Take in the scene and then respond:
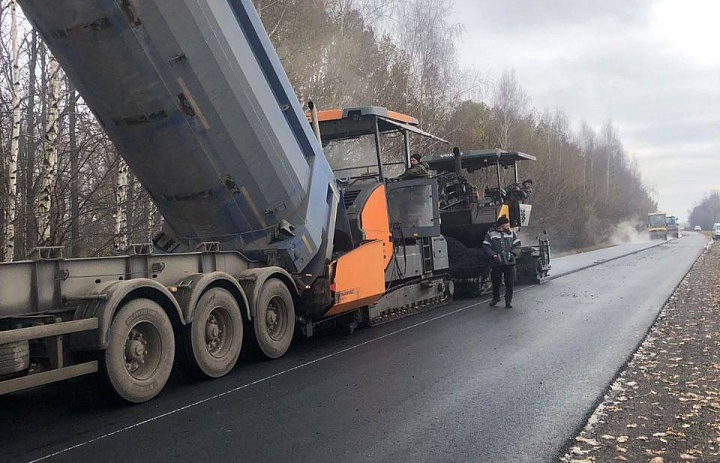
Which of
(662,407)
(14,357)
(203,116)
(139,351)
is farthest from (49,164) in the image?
(662,407)

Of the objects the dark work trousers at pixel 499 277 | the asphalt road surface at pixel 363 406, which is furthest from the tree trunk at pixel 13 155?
the dark work trousers at pixel 499 277

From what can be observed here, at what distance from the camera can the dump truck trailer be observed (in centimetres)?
488

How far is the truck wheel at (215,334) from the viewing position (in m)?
5.88

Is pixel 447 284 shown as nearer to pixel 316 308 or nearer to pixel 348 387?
pixel 316 308

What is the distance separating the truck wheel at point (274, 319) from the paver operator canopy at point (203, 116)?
447mm

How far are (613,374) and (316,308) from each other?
11.4ft

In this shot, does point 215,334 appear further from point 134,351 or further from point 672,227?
point 672,227

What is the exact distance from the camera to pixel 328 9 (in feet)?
70.8

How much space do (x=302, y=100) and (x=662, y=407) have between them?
15.2 meters

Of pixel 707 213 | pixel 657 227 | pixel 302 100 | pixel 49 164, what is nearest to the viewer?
pixel 49 164

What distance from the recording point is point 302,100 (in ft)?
60.7

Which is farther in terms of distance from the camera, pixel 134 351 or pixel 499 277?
pixel 499 277

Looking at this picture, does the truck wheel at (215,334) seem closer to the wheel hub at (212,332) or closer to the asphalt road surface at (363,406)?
the wheel hub at (212,332)

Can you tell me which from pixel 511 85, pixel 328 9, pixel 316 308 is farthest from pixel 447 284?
pixel 511 85
